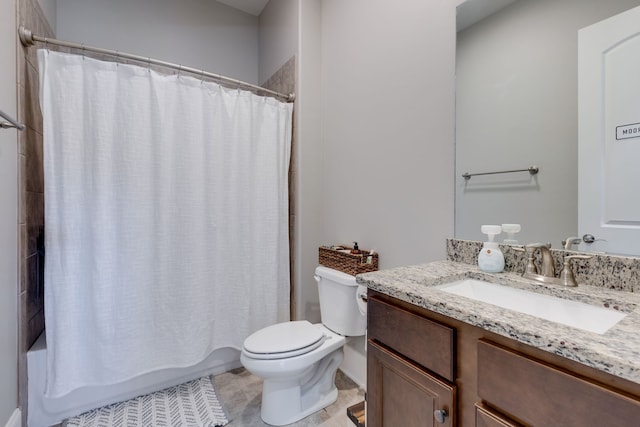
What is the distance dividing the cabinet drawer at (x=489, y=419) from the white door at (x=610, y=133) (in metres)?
0.64

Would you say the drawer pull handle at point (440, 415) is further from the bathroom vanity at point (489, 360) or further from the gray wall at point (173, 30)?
the gray wall at point (173, 30)

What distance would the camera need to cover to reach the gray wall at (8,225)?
1201mm

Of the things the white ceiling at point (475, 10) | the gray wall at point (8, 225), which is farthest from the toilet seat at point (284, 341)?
the white ceiling at point (475, 10)

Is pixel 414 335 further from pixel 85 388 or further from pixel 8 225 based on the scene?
pixel 85 388

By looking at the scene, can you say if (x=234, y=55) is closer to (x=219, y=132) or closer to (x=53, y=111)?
(x=219, y=132)

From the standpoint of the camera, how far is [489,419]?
0.63 metres

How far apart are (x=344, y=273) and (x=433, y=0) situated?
142 centimetres

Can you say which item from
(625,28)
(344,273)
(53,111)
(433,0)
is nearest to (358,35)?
(433,0)

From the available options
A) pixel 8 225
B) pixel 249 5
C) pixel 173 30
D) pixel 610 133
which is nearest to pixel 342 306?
pixel 610 133

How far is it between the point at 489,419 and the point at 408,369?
0.22m

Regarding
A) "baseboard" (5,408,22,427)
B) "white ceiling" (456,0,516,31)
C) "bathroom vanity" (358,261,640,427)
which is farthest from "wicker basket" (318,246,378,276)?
"baseboard" (5,408,22,427)

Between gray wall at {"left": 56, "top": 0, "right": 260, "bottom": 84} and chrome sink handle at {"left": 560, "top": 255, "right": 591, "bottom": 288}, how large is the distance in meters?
2.65

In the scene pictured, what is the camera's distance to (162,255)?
167cm

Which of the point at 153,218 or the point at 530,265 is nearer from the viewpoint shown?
the point at 530,265
